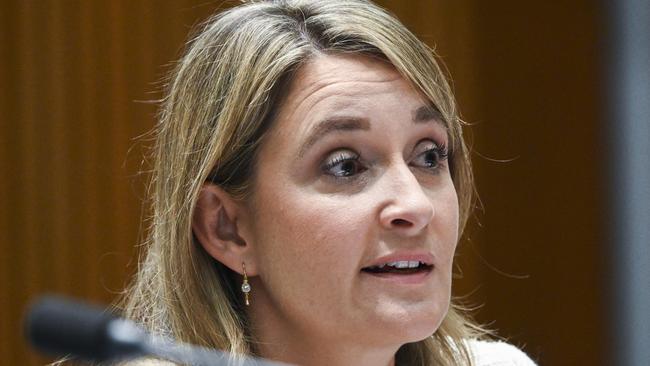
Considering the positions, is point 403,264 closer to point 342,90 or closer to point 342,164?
point 342,164

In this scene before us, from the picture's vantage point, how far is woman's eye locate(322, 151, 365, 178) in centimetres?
163

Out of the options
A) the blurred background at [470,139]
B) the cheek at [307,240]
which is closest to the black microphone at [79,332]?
the cheek at [307,240]

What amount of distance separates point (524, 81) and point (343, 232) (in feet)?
6.07

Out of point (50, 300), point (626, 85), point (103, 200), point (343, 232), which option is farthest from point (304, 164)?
point (626, 85)

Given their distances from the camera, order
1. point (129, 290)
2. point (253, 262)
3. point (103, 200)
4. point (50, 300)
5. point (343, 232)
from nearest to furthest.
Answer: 1. point (50, 300)
2. point (343, 232)
3. point (253, 262)
4. point (129, 290)
5. point (103, 200)

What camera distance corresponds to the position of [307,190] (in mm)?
1628

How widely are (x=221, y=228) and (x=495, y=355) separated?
65cm

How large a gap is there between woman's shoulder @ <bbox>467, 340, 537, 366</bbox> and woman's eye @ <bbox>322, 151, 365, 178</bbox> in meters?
0.56

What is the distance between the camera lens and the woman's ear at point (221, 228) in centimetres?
171

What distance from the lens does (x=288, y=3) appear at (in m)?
1.85

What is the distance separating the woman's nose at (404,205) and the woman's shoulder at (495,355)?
512 millimetres

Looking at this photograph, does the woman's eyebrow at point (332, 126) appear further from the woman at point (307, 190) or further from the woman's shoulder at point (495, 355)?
the woman's shoulder at point (495, 355)

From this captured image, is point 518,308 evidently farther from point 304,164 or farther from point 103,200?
point 304,164

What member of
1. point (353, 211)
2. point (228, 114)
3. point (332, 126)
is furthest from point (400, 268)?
point (228, 114)
